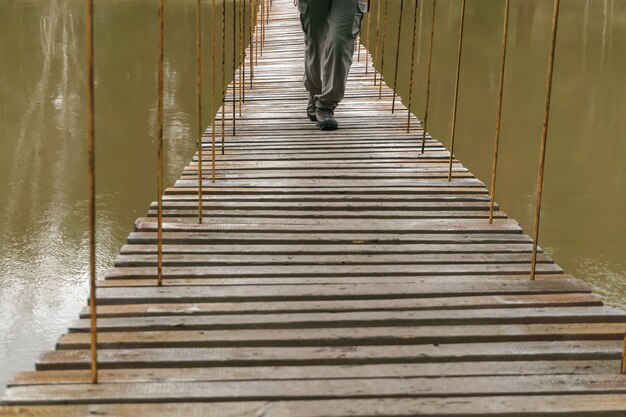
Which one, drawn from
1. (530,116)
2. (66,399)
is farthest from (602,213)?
(66,399)

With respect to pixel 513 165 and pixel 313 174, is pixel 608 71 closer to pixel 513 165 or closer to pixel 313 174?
pixel 513 165

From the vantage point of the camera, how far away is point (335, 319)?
1.74m

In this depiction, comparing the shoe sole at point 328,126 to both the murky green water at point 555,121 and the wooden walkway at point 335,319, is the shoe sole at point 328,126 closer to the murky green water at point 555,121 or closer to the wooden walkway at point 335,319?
the wooden walkway at point 335,319

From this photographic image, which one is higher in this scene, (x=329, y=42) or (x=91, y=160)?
(x=91, y=160)

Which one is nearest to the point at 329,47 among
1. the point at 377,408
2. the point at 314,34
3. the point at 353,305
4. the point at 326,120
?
the point at 314,34

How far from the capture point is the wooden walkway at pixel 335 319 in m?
1.46

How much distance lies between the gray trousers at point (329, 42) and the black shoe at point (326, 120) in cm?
2

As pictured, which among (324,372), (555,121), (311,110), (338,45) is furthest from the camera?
(555,121)

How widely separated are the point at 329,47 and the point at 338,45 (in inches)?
1.4

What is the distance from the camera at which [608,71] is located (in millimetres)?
9148

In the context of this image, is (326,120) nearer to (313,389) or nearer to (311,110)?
(311,110)

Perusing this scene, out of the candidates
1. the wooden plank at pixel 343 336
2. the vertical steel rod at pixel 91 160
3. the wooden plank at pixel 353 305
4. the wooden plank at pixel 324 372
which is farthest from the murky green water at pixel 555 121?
the vertical steel rod at pixel 91 160

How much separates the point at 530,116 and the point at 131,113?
10.7 feet

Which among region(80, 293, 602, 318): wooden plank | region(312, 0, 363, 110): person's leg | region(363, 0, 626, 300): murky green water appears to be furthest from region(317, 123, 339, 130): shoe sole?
region(80, 293, 602, 318): wooden plank
